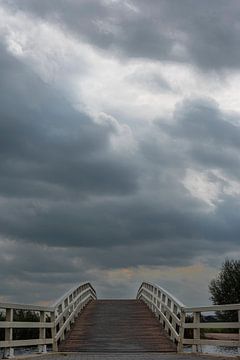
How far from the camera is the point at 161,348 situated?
66.9 ft

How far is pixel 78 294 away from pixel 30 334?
3609mm

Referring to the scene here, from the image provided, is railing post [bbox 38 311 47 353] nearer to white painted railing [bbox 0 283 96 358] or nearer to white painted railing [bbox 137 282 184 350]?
white painted railing [bbox 0 283 96 358]

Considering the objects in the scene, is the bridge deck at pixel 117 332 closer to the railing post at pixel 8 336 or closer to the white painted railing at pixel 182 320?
the white painted railing at pixel 182 320

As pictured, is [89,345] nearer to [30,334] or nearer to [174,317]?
[174,317]

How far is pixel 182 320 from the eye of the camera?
2034 cm

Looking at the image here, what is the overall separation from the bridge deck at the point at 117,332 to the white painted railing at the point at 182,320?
39 cm

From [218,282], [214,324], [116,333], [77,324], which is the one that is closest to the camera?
[214,324]

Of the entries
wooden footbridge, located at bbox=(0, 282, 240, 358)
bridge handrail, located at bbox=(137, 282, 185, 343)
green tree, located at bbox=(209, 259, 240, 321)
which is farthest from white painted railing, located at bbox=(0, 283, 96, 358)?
green tree, located at bbox=(209, 259, 240, 321)

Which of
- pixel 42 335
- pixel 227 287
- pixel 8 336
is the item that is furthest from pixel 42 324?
pixel 227 287

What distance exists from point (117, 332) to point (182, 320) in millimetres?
3647

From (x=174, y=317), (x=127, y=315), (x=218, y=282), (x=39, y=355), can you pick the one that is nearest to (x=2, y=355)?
(x=39, y=355)

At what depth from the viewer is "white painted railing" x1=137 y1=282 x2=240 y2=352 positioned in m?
16.5

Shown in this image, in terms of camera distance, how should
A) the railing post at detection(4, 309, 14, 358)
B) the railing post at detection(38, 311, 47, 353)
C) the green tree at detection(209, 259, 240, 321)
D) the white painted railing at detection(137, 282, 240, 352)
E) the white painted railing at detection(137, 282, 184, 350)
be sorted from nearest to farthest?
→ the railing post at detection(4, 309, 14, 358) → the white painted railing at detection(137, 282, 240, 352) → the railing post at detection(38, 311, 47, 353) → the white painted railing at detection(137, 282, 184, 350) → the green tree at detection(209, 259, 240, 321)

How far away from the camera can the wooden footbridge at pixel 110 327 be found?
16.7 m
